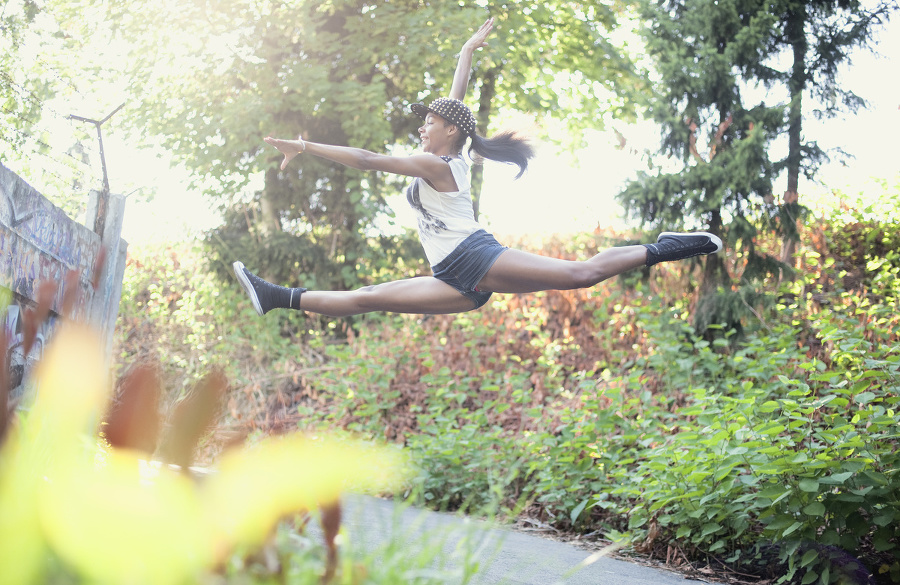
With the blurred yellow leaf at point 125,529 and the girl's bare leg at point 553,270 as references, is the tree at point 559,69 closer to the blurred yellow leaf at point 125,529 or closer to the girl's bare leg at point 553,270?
the girl's bare leg at point 553,270

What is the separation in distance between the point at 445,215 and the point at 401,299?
1.53 ft

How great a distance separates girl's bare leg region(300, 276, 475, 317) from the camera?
3820mm

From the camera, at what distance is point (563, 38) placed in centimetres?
1299

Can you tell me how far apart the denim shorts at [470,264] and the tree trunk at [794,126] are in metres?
5.32

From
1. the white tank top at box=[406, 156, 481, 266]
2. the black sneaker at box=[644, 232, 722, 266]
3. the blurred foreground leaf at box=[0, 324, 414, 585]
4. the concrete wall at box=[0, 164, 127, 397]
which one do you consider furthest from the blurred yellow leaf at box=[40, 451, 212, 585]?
the concrete wall at box=[0, 164, 127, 397]

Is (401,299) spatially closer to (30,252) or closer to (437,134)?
(437,134)

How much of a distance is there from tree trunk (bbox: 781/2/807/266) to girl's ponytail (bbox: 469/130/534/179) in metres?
4.70

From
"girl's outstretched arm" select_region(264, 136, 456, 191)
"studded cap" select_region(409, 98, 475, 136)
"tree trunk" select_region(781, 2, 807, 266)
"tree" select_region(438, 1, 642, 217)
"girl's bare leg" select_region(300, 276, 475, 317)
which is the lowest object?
"girl's bare leg" select_region(300, 276, 475, 317)

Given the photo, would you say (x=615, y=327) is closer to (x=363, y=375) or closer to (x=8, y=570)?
(x=363, y=375)

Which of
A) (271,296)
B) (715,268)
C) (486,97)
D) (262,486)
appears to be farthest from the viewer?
(486,97)

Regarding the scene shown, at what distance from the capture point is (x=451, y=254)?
3.74 metres

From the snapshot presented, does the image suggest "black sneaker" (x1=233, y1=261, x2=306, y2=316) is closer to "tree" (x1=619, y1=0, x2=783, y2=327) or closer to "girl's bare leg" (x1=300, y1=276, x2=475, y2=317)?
"girl's bare leg" (x1=300, y1=276, x2=475, y2=317)

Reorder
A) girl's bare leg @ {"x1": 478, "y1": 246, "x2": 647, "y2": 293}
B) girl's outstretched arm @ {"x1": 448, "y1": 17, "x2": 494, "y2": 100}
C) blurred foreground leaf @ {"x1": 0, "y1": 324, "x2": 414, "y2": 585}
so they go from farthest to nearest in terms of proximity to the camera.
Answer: girl's outstretched arm @ {"x1": 448, "y1": 17, "x2": 494, "y2": 100}
girl's bare leg @ {"x1": 478, "y1": 246, "x2": 647, "y2": 293}
blurred foreground leaf @ {"x1": 0, "y1": 324, "x2": 414, "y2": 585}

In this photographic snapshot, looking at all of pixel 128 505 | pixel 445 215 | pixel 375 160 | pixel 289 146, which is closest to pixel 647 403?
pixel 445 215
